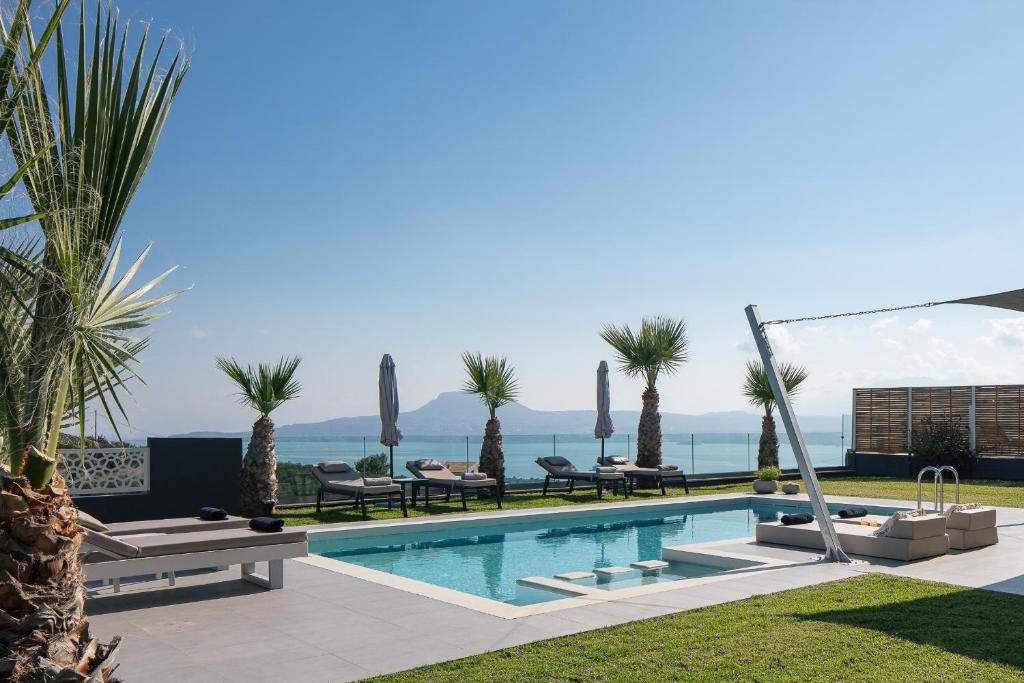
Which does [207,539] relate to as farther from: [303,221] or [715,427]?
[715,427]

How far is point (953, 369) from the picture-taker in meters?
24.5

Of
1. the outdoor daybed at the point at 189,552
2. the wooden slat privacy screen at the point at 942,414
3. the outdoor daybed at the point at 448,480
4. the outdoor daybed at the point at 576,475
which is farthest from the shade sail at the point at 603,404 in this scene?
the outdoor daybed at the point at 189,552

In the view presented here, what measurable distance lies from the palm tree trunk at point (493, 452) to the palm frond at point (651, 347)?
4108 millimetres

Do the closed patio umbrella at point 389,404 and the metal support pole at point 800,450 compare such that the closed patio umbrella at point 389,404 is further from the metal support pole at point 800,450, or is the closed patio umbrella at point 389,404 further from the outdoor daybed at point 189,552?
the metal support pole at point 800,450

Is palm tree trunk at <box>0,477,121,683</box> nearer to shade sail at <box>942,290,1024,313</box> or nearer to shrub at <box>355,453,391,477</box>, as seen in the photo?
A: shade sail at <box>942,290,1024,313</box>

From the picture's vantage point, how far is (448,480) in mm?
13836

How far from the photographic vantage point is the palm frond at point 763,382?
20781mm

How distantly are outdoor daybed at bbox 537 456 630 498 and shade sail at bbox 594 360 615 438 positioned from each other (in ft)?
A: 5.13

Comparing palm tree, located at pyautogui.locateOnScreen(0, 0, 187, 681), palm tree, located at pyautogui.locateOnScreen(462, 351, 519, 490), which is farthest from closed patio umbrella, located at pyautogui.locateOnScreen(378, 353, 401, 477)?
palm tree, located at pyautogui.locateOnScreen(0, 0, 187, 681)

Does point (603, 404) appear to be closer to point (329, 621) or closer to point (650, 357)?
point (650, 357)

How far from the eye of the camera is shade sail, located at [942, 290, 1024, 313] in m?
7.35

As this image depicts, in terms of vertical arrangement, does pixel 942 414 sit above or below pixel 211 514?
above

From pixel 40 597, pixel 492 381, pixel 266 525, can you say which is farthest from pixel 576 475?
pixel 40 597

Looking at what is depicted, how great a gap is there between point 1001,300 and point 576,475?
9928mm
